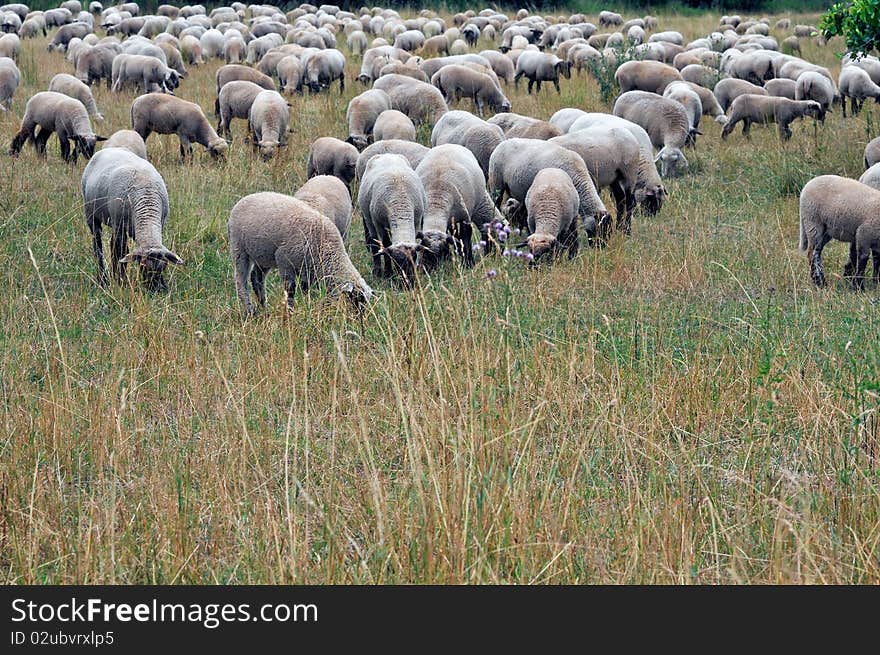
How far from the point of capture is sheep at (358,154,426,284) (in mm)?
8758

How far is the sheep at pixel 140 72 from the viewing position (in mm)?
20141

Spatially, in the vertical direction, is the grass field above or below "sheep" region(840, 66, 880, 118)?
below

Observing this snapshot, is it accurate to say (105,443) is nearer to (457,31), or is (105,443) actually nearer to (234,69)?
(234,69)

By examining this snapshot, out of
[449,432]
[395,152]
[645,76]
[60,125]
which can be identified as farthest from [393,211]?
[645,76]

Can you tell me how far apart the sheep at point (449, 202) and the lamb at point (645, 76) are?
29.7 ft

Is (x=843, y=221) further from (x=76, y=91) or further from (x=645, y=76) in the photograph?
(x=76, y=91)

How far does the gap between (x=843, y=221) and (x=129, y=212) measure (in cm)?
580

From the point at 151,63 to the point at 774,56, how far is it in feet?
41.8

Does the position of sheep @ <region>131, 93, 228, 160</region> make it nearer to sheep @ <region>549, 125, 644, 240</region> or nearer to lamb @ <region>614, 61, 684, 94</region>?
sheep @ <region>549, 125, 644, 240</region>

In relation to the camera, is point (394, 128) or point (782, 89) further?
point (782, 89)

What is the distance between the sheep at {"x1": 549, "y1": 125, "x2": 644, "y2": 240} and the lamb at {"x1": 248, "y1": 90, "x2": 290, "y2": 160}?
4574mm

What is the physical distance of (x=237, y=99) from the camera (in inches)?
634

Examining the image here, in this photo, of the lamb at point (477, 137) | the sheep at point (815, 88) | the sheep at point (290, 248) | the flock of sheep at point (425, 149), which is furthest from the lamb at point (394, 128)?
the sheep at point (815, 88)

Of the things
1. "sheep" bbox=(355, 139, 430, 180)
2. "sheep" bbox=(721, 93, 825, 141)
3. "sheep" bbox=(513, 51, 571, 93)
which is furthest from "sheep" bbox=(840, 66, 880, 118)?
→ "sheep" bbox=(355, 139, 430, 180)
